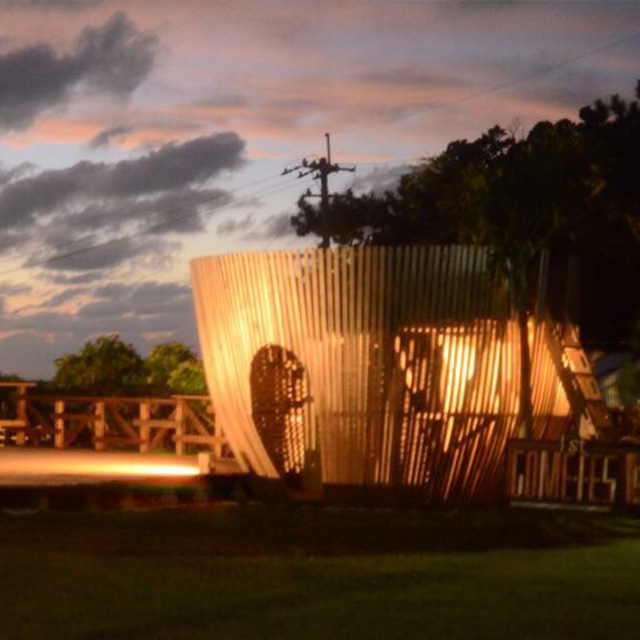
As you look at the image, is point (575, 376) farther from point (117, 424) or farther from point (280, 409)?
point (117, 424)

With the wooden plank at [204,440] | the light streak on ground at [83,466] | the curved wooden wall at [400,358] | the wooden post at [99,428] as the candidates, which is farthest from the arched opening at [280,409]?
the wooden post at [99,428]

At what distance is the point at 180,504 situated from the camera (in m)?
18.0

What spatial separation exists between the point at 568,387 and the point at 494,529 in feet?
14.1

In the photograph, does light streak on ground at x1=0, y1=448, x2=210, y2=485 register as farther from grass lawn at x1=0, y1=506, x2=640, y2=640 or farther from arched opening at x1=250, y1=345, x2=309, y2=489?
grass lawn at x1=0, y1=506, x2=640, y2=640

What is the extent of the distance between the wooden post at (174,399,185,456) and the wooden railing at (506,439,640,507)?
8.75 metres

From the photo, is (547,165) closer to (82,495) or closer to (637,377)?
(82,495)

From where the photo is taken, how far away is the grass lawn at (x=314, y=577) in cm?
890

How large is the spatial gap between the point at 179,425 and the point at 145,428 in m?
1.06

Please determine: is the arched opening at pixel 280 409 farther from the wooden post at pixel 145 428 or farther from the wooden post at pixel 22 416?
the wooden post at pixel 22 416

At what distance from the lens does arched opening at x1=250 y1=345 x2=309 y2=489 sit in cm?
1889

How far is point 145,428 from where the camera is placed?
26.3 m

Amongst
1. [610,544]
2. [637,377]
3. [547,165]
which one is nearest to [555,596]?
[637,377]

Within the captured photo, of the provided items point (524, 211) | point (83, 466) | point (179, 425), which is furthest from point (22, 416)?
point (524, 211)

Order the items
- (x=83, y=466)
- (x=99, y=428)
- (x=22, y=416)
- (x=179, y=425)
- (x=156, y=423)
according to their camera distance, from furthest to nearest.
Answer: (x=22, y=416) → (x=99, y=428) → (x=156, y=423) → (x=179, y=425) → (x=83, y=466)
